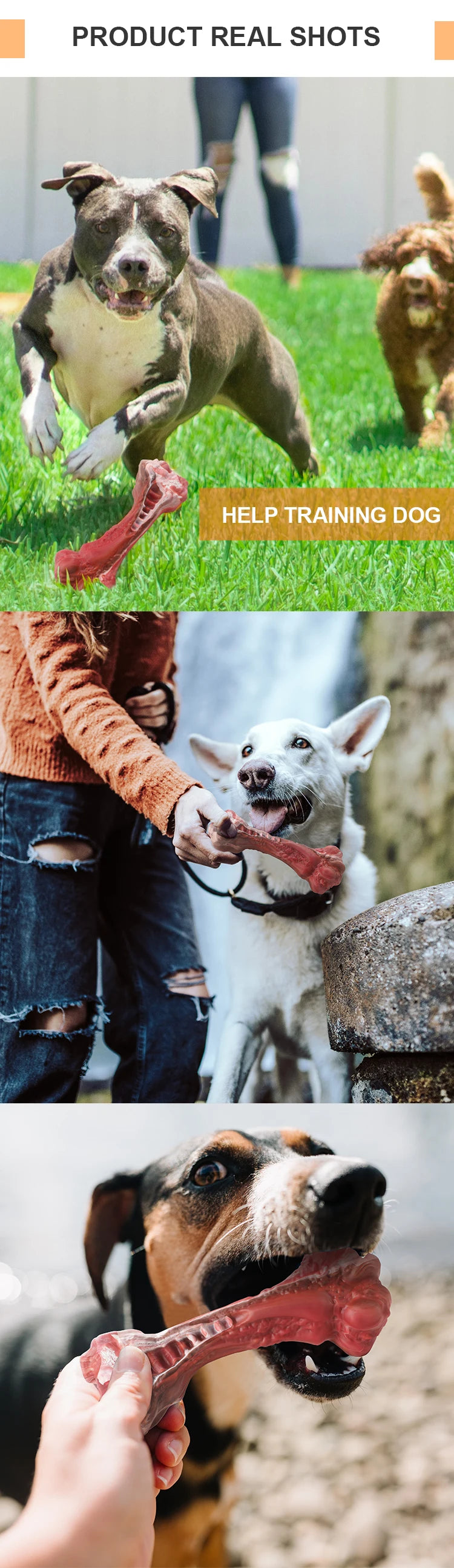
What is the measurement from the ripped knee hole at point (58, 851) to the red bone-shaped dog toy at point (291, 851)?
28cm

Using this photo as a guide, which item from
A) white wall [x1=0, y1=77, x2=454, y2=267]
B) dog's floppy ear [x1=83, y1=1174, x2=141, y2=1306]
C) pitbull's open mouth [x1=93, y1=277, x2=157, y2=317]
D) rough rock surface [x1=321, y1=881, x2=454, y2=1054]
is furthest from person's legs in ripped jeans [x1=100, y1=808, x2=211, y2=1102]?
white wall [x1=0, y1=77, x2=454, y2=267]

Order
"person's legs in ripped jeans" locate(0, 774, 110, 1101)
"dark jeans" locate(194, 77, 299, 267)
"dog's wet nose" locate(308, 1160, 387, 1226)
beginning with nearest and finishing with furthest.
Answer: "dog's wet nose" locate(308, 1160, 387, 1226)
"person's legs in ripped jeans" locate(0, 774, 110, 1101)
"dark jeans" locate(194, 77, 299, 267)

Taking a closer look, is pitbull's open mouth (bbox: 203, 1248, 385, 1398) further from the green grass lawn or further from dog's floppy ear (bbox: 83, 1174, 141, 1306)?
the green grass lawn

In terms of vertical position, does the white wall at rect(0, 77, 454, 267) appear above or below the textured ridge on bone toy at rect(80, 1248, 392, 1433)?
above

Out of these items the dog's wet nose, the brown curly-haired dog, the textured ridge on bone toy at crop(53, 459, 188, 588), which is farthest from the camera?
the brown curly-haired dog

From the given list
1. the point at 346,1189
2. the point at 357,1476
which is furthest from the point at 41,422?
the point at 357,1476

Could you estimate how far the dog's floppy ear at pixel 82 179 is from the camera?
2.31 meters

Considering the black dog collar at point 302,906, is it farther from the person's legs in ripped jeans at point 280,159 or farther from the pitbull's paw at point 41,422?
the person's legs in ripped jeans at point 280,159

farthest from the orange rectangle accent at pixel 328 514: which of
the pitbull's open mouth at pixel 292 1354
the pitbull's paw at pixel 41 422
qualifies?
the pitbull's open mouth at pixel 292 1354

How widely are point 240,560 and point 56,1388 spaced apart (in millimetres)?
1423

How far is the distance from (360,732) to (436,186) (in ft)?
4.83

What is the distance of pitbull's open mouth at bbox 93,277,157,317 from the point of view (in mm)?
2236

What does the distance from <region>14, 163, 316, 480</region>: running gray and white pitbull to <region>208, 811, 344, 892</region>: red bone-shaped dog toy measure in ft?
2.66

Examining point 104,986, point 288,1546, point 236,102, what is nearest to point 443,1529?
point 288,1546
